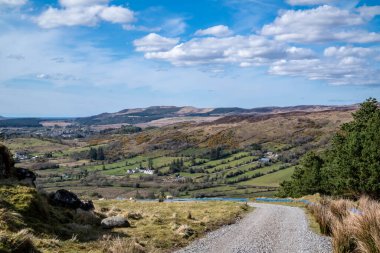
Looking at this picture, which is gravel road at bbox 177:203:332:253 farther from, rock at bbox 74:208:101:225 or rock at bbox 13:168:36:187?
rock at bbox 13:168:36:187

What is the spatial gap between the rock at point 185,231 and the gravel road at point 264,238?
3.30ft

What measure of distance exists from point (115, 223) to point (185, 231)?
4868mm

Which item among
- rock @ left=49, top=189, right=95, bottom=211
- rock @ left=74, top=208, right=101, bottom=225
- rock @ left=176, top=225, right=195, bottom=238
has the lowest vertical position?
rock @ left=176, top=225, right=195, bottom=238

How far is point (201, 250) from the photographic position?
19484mm

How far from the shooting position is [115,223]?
83.5 feet

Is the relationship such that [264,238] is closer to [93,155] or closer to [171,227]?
[171,227]

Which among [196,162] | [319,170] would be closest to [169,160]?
[196,162]

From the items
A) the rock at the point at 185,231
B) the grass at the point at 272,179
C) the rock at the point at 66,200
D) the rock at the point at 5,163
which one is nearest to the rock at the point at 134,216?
the rock at the point at 66,200

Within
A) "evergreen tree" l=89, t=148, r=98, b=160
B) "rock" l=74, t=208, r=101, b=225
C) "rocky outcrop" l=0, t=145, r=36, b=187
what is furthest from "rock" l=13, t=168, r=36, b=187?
"evergreen tree" l=89, t=148, r=98, b=160

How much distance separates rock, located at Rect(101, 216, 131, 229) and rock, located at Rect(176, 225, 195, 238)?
3.96 m

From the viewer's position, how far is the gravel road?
1966cm

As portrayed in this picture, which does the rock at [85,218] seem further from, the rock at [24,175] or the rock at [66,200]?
the rock at [24,175]

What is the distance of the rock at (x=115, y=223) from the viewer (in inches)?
981

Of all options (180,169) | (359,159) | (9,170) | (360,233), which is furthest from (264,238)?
(180,169)
